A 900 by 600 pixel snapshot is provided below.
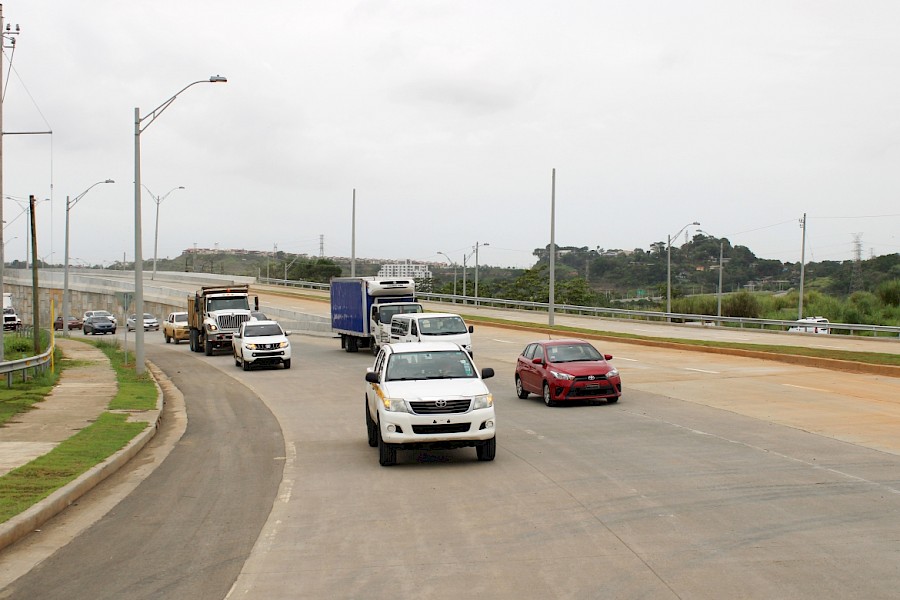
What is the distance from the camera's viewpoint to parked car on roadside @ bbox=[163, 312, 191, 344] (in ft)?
177

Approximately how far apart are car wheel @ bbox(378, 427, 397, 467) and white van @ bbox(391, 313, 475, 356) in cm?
1717

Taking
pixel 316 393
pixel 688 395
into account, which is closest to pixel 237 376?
pixel 316 393

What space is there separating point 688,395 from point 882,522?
521 inches

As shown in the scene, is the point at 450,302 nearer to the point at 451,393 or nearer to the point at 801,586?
the point at 451,393

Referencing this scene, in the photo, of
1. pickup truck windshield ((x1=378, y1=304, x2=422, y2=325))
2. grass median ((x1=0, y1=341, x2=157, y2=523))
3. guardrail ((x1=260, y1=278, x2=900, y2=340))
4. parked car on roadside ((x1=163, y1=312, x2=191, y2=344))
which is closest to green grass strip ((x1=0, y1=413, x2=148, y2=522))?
grass median ((x1=0, y1=341, x2=157, y2=523))

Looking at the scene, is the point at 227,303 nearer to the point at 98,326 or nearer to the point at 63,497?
the point at 98,326

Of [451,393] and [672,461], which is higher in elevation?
[451,393]

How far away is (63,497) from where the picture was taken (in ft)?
35.3

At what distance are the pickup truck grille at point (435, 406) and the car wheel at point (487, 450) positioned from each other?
694mm

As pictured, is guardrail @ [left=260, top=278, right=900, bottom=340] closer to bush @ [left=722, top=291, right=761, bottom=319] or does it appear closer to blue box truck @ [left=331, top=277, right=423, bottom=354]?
bush @ [left=722, top=291, right=761, bottom=319]

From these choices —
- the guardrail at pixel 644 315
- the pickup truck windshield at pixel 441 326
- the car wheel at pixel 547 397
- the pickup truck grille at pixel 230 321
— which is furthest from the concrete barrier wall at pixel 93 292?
the car wheel at pixel 547 397

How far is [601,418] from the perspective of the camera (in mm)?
18625

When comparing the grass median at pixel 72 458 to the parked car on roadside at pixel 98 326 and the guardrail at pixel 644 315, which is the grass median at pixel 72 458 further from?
the parked car on roadside at pixel 98 326

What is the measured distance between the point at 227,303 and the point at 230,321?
4.81 feet
